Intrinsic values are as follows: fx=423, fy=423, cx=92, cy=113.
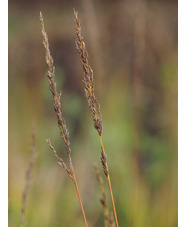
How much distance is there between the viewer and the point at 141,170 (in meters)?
2.10

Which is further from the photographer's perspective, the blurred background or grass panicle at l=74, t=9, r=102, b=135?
the blurred background

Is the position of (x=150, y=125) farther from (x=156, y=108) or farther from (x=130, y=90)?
(x=130, y=90)

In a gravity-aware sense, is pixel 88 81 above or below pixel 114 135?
below

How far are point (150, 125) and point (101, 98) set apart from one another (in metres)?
0.55

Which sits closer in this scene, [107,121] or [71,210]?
[71,210]

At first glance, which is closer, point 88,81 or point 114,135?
point 88,81

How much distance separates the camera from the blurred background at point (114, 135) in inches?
72.2

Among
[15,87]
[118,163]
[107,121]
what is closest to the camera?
[118,163]

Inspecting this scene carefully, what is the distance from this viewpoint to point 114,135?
2197mm

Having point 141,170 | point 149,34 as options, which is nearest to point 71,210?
point 141,170

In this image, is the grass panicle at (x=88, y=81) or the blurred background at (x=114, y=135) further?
the blurred background at (x=114, y=135)

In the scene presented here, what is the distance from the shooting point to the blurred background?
183cm
